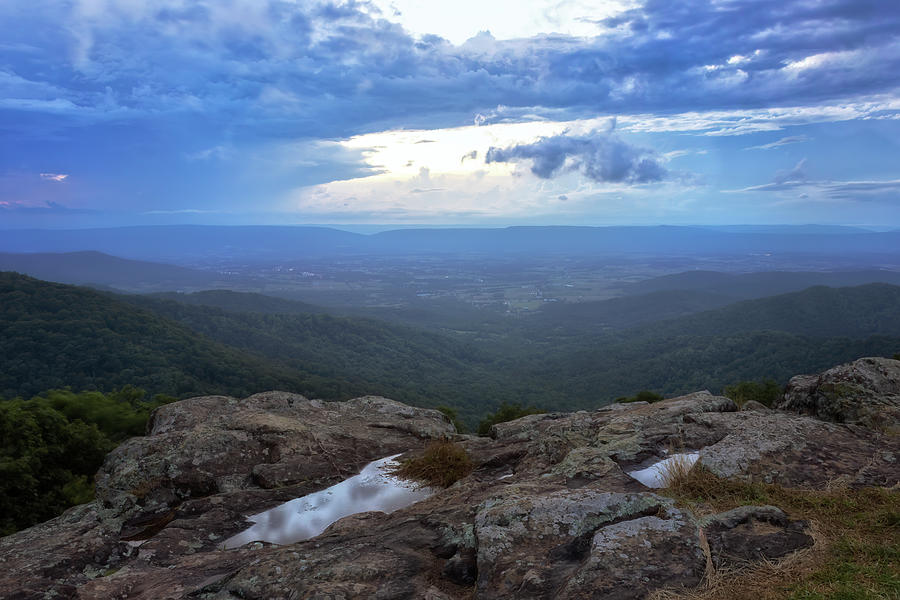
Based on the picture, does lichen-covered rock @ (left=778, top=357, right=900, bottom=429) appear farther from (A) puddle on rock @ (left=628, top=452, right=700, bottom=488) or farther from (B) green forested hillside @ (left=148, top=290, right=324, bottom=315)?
(B) green forested hillside @ (left=148, top=290, right=324, bottom=315)

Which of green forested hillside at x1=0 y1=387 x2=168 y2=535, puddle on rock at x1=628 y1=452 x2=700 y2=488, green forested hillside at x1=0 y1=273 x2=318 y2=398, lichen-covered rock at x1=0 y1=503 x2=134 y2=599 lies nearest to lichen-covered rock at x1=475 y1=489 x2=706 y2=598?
puddle on rock at x1=628 y1=452 x2=700 y2=488

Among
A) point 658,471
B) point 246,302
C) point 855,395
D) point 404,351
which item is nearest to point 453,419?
point 855,395

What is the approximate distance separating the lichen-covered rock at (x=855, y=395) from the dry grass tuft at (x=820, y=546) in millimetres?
4004

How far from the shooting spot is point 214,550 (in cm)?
749

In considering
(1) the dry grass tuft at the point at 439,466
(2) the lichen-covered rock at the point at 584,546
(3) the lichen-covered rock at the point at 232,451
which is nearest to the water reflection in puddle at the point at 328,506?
(1) the dry grass tuft at the point at 439,466

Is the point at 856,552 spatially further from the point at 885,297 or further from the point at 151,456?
the point at 885,297

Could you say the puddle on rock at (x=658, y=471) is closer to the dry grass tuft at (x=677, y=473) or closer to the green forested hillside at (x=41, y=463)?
the dry grass tuft at (x=677, y=473)

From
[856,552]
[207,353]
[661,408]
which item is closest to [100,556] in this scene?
[856,552]

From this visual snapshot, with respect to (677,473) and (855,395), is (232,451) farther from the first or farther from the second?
(855,395)

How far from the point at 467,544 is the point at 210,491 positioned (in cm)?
650

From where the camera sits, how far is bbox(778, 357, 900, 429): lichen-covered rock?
9625 mm

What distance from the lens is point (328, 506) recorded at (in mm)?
8844

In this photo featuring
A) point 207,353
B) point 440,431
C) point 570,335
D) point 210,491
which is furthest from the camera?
point 570,335

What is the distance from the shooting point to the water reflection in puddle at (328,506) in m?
7.93
